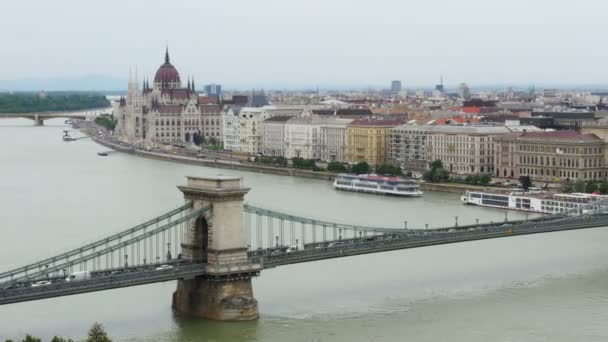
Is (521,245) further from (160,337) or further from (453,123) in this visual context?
(453,123)

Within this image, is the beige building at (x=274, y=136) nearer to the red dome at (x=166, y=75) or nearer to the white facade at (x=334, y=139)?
the white facade at (x=334, y=139)

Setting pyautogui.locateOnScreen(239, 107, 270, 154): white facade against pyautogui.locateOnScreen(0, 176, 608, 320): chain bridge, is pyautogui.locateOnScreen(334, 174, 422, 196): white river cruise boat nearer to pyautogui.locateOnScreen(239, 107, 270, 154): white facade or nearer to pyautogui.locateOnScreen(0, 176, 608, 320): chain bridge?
pyautogui.locateOnScreen(0, 176, 608, 320): chain bridge

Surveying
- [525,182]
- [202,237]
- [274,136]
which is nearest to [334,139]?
[274,136]

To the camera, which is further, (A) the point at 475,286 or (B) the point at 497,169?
(B) the point at 497,169

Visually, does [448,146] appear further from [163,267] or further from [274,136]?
[163,267]

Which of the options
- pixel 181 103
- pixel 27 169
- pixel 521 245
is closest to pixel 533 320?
pixel 521 245

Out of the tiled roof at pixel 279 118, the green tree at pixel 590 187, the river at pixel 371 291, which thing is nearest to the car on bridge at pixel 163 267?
the river at pixel 371 291
